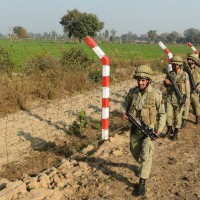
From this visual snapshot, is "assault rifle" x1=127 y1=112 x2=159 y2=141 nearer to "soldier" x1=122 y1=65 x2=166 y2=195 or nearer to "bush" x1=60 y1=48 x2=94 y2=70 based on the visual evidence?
"soldier" x1=122 y1=65 x2=166 y2=195

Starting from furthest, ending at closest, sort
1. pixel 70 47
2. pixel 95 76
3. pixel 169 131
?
pixel 70 47, pixel 95 76, pixel 169 131

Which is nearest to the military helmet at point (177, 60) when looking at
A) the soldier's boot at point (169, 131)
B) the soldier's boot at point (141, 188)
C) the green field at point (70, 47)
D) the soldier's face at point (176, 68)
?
the soldier's face at point (176, 68)

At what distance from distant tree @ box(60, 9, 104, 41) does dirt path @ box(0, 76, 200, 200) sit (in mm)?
53957

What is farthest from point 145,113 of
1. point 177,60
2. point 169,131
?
point 169,131

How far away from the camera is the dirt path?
4.13m

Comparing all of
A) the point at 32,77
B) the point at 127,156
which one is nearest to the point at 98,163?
the point at 127,156

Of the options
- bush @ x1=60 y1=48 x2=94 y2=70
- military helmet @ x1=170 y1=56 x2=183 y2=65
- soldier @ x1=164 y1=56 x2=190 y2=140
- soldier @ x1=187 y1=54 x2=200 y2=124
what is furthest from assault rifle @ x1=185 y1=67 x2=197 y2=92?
bush @ x1=60 y1=48 x2=94 y2=70

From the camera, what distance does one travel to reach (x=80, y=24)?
6103cm

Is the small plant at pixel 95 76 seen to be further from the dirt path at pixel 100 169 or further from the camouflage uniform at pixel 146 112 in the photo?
the camouflage uniform at pixel 146 112

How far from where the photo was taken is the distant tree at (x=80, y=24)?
6084 centimetres

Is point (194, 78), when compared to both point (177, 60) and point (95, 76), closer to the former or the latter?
point (177, 60)

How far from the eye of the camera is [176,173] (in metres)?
4.85

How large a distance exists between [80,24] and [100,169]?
58.2 m

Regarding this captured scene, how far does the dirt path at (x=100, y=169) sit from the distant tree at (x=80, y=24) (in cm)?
5396
